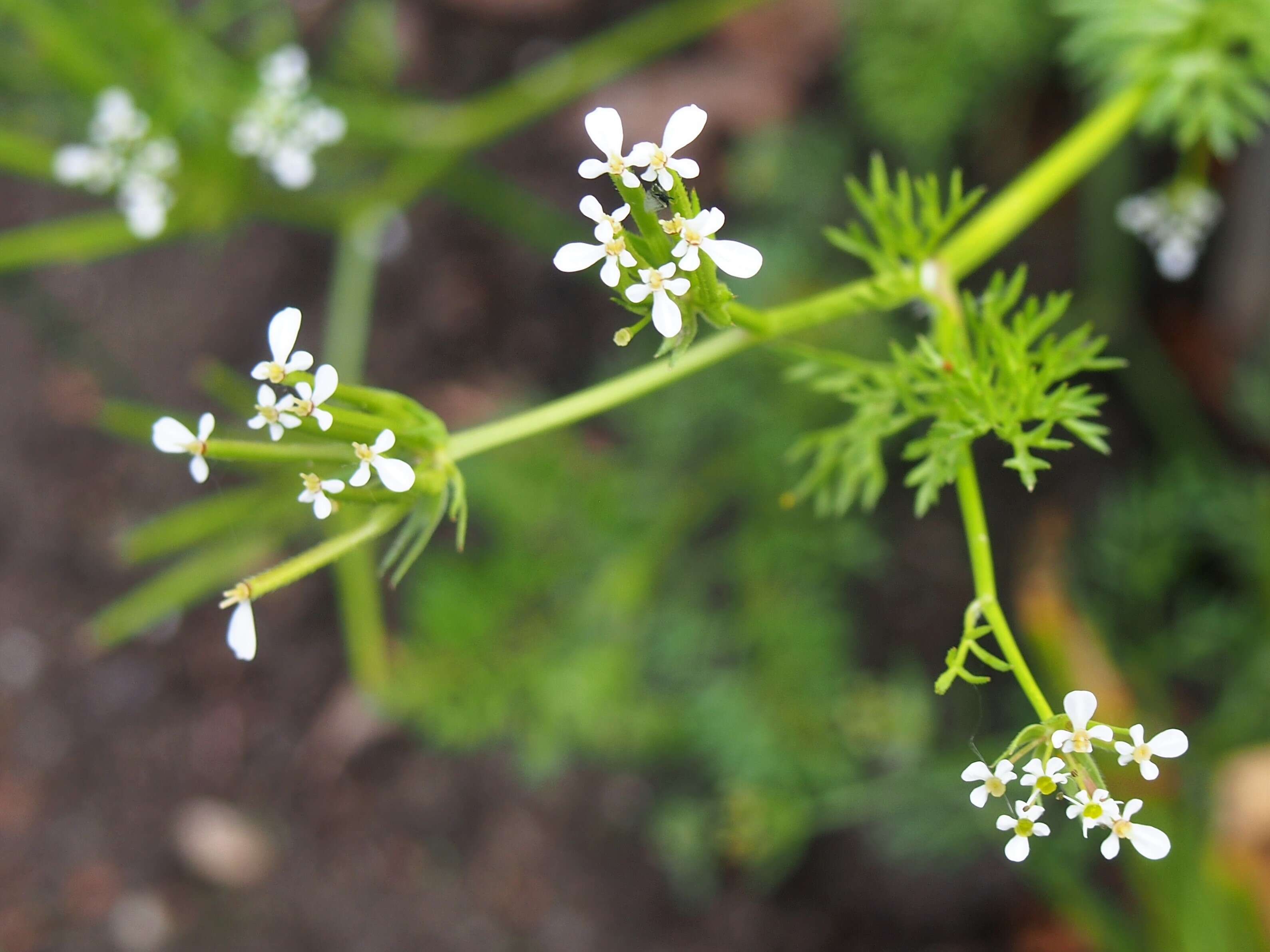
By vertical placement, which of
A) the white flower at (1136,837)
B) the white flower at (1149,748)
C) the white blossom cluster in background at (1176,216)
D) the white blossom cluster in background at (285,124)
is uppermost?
the white blossom cluster in background at (285,124)

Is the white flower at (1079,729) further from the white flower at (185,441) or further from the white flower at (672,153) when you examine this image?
the white flower at (185,441)

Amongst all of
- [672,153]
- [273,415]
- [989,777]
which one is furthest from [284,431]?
[989,777]

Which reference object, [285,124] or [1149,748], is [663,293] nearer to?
[1149,748]

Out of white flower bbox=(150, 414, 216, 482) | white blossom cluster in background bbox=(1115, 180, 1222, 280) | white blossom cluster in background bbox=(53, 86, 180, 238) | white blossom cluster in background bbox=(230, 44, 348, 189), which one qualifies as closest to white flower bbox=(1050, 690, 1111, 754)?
white flower bbox=(150, 414, 216, 482)

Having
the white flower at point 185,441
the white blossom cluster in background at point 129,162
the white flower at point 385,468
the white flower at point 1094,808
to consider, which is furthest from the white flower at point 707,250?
the white blossom cluster in background at point 129,162

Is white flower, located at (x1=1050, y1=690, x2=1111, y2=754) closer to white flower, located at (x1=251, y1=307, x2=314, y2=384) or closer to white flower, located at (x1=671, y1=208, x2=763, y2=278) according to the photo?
white flower, located at (x1=671, y1=208, x2=763, y2=278)

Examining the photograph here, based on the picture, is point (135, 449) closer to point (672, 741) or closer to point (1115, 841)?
point (672, 741)

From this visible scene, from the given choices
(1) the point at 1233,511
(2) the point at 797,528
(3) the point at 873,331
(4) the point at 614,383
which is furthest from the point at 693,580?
(4) the point at 614,383
